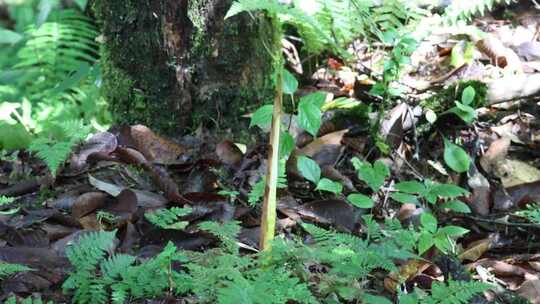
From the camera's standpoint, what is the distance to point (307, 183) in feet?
9.11

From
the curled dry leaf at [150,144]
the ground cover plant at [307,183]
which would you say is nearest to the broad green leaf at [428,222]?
the ground cover plant at [307,183]

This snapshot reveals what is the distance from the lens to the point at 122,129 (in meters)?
2.88

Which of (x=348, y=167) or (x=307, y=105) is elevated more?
(x=307, y=105)

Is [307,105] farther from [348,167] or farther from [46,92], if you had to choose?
[46,92]

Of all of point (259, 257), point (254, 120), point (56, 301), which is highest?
point (254, 120)

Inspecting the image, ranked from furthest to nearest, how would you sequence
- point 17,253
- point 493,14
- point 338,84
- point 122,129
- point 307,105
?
1. point 493,14
2. point 338,84
3. point 122,129
4. point 307,105
5. point 17,253

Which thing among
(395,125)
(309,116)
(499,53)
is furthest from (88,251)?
(499,53)

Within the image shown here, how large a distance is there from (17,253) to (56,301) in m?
0.24

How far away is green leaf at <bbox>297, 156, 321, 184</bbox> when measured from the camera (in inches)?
103

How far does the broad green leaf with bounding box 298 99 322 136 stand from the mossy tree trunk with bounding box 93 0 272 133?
0.44m

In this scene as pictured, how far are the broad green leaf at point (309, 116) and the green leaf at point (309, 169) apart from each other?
117 millimetres

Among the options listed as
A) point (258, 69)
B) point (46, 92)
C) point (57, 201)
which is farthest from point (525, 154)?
point (46, 92)

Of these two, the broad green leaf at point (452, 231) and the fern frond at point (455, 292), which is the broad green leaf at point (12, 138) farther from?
the fern frond at point (455, 292)

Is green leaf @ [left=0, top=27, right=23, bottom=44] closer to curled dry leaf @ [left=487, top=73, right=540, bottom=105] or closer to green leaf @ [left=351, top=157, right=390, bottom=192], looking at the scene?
green leaf @ [left=351, top=157, right=390, bottom=192]
